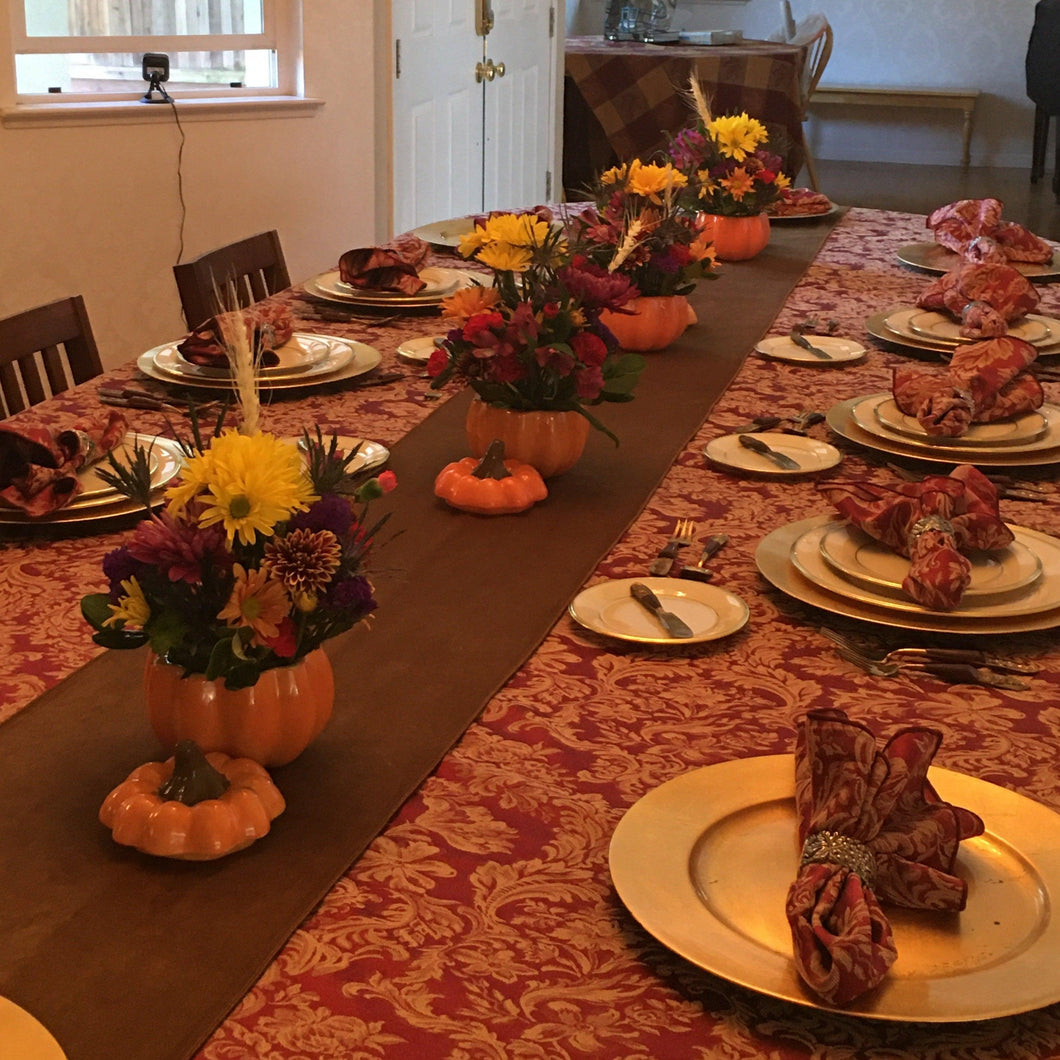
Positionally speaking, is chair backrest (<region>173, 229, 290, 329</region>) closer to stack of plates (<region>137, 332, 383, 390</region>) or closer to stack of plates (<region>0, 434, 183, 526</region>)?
stack of plates (<region>137, 332, 383, 390</region>)

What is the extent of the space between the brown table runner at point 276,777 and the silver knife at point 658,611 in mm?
67

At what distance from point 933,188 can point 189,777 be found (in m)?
8.57

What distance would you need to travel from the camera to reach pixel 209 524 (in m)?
0.82

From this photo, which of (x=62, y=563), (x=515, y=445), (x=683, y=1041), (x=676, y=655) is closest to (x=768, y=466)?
(x=515, y=445)

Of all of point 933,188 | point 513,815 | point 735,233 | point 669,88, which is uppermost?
point 669,88

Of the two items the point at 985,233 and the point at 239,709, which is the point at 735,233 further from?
the point at 239,709

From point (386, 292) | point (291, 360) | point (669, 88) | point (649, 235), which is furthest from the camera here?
point (669, 88)

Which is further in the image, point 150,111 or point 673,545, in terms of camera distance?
point 150,111

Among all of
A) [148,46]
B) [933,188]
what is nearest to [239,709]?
[148,46]

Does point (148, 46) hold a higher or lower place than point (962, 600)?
higher

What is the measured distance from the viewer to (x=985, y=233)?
2.78 metres

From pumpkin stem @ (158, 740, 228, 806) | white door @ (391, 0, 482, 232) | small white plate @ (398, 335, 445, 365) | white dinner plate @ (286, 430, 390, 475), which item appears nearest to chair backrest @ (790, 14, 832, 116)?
white door @ (391, 0, 482, 232)

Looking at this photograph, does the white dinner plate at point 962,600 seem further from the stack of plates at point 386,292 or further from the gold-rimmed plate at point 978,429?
the stack of plates at point 386,292

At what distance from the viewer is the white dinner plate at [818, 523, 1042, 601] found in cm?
125
